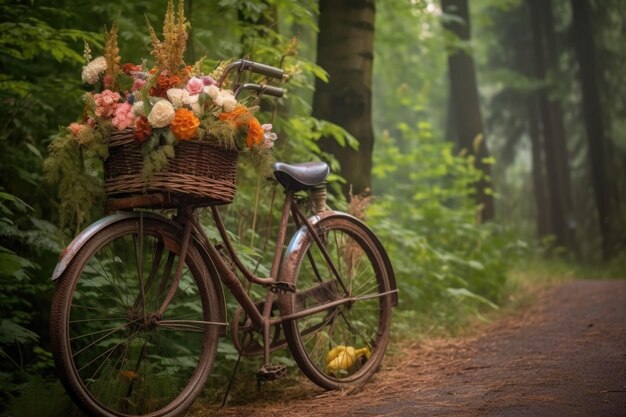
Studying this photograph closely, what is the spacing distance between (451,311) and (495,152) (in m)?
13.4

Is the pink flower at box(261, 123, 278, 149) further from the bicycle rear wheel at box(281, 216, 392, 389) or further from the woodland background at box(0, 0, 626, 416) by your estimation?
the woodland background at box(0, 0, 626, 416)

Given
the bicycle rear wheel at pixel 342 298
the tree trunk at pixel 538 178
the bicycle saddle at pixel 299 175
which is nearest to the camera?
the bicycle saddle at pixel 299 175

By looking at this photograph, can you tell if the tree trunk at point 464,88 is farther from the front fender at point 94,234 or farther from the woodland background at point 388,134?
the front fender at point 94,234

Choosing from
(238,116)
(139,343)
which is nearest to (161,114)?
(238,116)

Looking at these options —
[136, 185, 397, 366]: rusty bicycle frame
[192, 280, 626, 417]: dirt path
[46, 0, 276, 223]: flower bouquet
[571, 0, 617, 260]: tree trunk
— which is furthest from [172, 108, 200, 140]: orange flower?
[571, 0, 617, 260]: tree trunk

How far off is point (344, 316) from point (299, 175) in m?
1.02

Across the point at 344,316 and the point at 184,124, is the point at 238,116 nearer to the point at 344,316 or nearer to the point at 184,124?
the point at 184,124

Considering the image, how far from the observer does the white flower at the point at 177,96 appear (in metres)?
3.22

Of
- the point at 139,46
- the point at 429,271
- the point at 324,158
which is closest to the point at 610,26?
the point at 429,271

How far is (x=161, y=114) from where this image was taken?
3.12 m

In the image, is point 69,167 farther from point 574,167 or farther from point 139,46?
point 574,167

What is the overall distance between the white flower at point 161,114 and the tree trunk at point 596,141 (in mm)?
12848

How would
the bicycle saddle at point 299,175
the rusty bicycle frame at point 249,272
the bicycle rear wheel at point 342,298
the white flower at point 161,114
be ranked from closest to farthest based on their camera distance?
the white flower at point 161,114
the rusty bicycle frame at point 249,272
the bicycle saddle at point 299,175
the bicycle rear wheel at point 342,298

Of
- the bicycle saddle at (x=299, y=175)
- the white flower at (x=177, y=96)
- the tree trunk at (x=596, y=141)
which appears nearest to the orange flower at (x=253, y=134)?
the white flower at (x=177, y=96)
